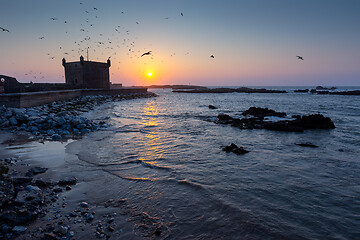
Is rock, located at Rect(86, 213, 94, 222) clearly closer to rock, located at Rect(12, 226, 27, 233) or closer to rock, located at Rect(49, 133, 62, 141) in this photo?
rock, located at Rect(12, 226, 27, 233)

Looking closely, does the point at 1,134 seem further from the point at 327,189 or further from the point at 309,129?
the point at 309,129

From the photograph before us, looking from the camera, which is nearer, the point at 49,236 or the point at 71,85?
the point at 49,236

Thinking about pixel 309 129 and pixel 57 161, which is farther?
pixel 309 129

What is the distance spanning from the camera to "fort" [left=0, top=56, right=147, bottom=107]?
21.2 m

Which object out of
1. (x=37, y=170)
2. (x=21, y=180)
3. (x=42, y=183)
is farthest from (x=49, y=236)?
(x=37, y=170)

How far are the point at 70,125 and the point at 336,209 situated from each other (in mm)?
12133

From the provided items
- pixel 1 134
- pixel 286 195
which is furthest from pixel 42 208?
pixel 1 134

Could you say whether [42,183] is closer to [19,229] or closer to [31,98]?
[19,229]

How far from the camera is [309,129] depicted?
44.1ft

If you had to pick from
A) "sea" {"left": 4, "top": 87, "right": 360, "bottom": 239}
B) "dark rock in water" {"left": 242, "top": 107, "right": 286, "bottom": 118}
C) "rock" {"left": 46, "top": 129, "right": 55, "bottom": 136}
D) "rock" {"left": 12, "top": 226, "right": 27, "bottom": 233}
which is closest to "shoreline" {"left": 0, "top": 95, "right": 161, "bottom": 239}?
"rock" {"left": 12, "top": 226, "right": 27, "bottom": 233}

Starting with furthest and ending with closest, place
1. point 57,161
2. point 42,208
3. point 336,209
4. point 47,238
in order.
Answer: point 57,161 < point 336,209 < point 42,208 < point 47,238

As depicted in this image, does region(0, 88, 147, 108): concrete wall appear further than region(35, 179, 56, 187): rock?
Yes

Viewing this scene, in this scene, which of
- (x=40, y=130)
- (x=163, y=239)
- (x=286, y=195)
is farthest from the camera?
(x=40, y=130)

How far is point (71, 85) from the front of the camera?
37469mm
